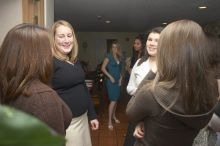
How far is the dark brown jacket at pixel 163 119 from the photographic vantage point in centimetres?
118

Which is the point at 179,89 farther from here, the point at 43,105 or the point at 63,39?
the point at 63,39

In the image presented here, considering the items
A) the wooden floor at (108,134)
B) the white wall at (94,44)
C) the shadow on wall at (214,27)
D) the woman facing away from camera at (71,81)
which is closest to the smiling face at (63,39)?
the woman facing away from camera at (71,81)

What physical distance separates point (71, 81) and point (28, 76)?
87 centimetres

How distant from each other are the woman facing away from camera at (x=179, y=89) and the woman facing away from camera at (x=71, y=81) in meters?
0.79

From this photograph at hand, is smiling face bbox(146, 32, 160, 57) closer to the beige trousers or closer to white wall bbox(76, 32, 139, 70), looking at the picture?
the beige trousers

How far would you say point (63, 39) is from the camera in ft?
6.76

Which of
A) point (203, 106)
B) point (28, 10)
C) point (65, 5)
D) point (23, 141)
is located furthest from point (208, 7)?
point (23, 141)

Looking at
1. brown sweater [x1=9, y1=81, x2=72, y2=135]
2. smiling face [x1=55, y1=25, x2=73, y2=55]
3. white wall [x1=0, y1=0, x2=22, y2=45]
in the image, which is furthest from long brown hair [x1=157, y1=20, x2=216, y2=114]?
white wall [x1=0, y1=0, x2=22, y2=45]

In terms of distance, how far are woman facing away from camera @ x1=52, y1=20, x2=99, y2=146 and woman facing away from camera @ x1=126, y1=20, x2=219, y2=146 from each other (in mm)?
790

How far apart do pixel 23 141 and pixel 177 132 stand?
45.6 inches

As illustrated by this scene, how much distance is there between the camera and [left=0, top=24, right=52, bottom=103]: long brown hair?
1.08m

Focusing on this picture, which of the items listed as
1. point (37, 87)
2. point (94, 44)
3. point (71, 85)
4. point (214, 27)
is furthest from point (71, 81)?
point (94, 44)

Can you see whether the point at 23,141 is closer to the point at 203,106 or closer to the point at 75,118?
the point at 203,106

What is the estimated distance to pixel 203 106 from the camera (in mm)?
1207
